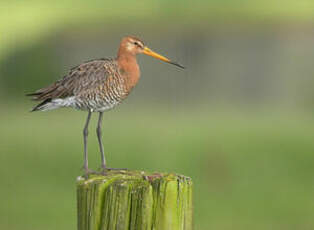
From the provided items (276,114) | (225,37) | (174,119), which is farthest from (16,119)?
(225,37)

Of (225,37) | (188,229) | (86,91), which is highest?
(225,37)

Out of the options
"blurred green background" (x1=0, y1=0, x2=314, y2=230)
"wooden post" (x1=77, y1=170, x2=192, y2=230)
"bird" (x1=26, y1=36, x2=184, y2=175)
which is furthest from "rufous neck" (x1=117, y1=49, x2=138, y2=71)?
"blurred green background" (x1=0, y1=0, x2=314, y2=230)

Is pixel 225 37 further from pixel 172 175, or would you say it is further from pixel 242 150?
pixel 172 175

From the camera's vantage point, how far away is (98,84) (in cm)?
654

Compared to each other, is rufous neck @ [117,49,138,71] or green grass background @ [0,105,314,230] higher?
rufous neck @ [117,49,138,71]

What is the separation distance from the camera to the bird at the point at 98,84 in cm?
640

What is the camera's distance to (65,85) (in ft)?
21.1

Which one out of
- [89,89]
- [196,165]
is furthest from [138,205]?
[196,165]

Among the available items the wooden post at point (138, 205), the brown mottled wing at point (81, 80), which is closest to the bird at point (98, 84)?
the brown mottled wing at point (81, 80)

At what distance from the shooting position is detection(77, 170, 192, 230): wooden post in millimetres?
4441

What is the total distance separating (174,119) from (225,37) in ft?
18.1

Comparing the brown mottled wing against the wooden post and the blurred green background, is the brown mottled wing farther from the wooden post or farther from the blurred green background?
the blurred green background

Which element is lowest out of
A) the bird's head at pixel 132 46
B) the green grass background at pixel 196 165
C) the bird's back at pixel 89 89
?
the green grass background at pixel 196 165

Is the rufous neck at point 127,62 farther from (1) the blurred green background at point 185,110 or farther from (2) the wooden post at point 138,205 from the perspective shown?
(1) the blurred green background at point 185,110
